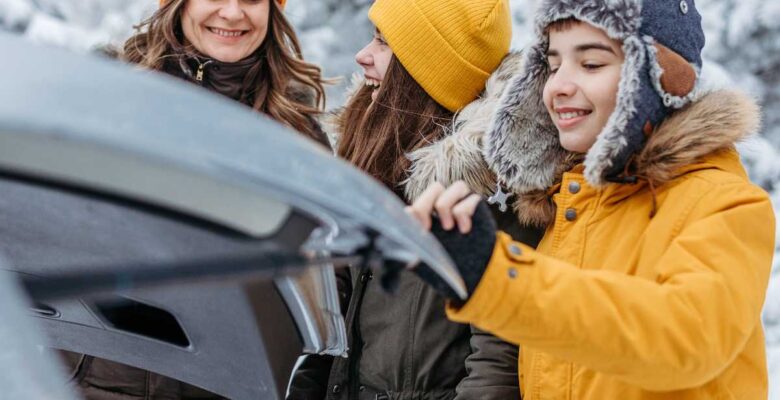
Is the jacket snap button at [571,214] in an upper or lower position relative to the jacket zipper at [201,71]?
lower

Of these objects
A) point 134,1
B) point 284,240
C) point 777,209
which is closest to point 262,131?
point 284,240

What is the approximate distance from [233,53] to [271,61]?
0.55 ft

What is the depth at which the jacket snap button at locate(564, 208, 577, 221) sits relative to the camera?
2.57 m

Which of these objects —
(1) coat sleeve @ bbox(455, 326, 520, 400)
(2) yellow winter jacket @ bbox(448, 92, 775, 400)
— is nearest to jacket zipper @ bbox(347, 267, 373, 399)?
(1) coat sleeve @ bbox(455, 326, 520, 400)

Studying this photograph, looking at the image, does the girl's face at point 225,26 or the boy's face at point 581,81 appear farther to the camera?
the girl's face at point 225,26

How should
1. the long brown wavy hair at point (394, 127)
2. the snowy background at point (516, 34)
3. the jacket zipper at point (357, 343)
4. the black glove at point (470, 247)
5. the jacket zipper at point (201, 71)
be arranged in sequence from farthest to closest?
the snowy background at point (516, 34), the jacket zipper at point (201, 71), the long brown wavy hair at point (394, 127), the jacket zipper at point (357, 343), the black glove at point (470, 247)

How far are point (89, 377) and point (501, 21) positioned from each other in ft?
5.79

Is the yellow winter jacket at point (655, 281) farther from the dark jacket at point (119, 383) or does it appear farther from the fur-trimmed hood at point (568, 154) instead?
the dark jacket at point (119, 383)

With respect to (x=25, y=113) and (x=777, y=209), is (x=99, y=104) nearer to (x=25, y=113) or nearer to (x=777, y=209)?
(x=25, y=113)

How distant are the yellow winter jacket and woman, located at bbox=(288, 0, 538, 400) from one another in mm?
314

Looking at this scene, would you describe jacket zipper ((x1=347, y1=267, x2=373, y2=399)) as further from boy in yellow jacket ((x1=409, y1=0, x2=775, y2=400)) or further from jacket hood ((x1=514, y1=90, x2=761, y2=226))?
jacket hood ((x1=514, y1=90, x2=761, y2=226))

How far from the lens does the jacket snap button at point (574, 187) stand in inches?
102

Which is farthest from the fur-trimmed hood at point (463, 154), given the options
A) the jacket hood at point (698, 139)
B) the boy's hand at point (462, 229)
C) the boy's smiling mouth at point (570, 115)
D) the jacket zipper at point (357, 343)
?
the boy's hand at point (462, 229)

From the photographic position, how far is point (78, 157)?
133cm
